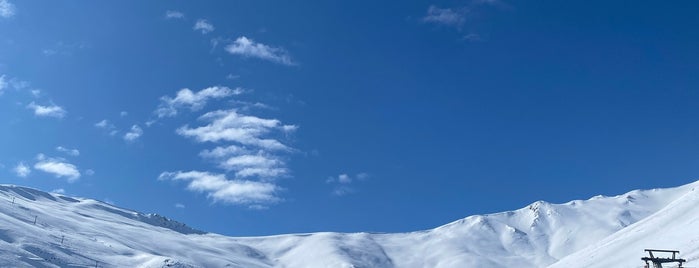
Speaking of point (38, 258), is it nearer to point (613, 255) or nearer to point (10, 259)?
point (10, 259)

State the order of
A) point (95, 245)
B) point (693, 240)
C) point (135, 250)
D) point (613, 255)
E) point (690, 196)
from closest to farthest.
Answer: point (693, 240), point (613, 255), point (690, 196), point (95, 245), point (135, 250)

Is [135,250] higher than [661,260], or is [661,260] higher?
[135,250]

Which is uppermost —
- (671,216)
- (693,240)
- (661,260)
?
(671,216)

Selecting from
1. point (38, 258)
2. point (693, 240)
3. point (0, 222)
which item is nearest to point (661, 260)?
point (693, 240)

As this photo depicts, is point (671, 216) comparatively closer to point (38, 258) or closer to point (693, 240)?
point (693, 240)

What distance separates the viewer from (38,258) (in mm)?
139250

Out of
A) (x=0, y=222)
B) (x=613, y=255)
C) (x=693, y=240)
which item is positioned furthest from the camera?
(x=0, y=222)

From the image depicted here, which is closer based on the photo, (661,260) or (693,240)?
(661,260)

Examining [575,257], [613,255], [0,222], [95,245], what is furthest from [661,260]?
[95,245]

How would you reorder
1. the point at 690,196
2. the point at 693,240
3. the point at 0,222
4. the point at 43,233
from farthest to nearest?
the point at 43,233, the point at 0,222, the point at 690,196, the point at 693,240

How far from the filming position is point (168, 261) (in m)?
185

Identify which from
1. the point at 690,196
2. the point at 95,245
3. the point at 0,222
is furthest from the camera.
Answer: the point at 95,245

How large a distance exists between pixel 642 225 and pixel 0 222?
137 meters

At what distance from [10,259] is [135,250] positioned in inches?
2626
